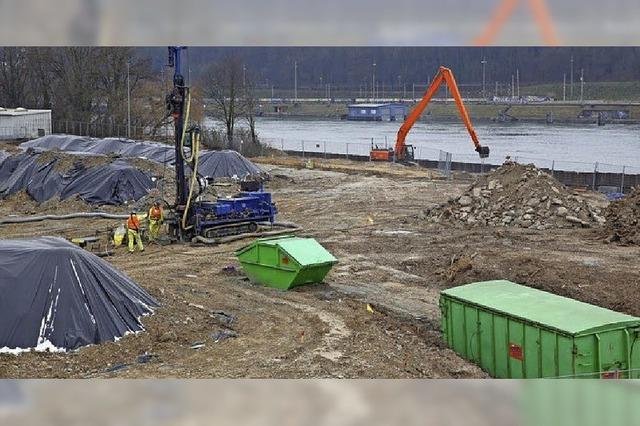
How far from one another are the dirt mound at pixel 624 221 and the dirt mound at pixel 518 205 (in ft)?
4.46

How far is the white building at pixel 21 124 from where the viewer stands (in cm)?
4338

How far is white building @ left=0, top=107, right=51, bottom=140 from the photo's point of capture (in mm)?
43375

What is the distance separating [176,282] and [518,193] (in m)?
11.1

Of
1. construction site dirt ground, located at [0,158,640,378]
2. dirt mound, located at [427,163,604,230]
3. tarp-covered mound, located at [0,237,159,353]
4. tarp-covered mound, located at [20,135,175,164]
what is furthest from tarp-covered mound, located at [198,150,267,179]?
tarp-covered mound, located at [0,237,159,353]

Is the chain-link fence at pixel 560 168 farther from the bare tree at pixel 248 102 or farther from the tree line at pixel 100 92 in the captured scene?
the tree line at pixel 100 92

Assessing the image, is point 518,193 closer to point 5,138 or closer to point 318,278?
point 318,278

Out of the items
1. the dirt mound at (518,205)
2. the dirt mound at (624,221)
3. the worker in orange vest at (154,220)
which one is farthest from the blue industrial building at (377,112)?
the worker in orange vest at (154,220)

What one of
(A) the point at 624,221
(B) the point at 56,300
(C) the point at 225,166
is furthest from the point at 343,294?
(C) the point at 225,166

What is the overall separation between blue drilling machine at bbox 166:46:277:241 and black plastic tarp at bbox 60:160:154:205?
693 cm

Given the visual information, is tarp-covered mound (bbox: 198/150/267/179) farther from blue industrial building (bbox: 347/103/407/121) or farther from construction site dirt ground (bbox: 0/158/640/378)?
blue industrial building (bbox: 347/103/407/121)

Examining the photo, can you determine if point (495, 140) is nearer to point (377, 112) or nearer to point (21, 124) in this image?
point (377, 112)

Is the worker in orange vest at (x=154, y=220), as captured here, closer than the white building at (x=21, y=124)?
Yes

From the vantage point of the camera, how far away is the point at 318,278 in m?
14.8

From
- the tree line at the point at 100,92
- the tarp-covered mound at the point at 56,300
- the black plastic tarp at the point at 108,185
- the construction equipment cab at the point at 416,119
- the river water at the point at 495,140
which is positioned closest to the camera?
the tarp-covered mound at the point at 56,300
